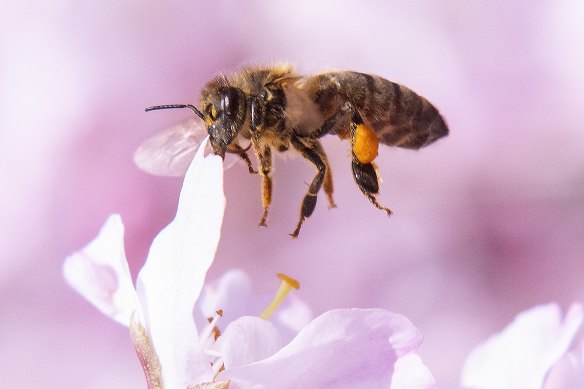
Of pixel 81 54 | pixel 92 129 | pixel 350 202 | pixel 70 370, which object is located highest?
pixel 81 54

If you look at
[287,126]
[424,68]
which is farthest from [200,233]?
[424,68]

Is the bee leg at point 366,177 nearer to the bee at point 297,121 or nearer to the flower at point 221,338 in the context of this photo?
the bee at point 297,121

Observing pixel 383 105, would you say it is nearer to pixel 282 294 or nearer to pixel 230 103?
pixel 230 103

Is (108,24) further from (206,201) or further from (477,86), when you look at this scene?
(206,201)

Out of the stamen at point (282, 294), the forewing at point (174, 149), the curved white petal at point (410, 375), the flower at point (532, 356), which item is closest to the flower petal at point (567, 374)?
the flower at point (532, 356)

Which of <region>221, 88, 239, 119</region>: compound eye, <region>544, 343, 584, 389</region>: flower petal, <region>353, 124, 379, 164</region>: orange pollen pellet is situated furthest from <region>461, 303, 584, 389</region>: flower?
<region>221, 88, 239, 119</region>: compound eye

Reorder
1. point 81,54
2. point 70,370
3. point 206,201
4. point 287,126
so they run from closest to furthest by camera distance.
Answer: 1. point 206,201
2. point 287,126
3. point 70,370
4. point 81,54

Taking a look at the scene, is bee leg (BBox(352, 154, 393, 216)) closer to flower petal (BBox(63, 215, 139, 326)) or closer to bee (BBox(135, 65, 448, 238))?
bee (BBox(135, 65, 448, 238))

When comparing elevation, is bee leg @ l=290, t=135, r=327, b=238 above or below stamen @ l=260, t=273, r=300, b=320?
above
